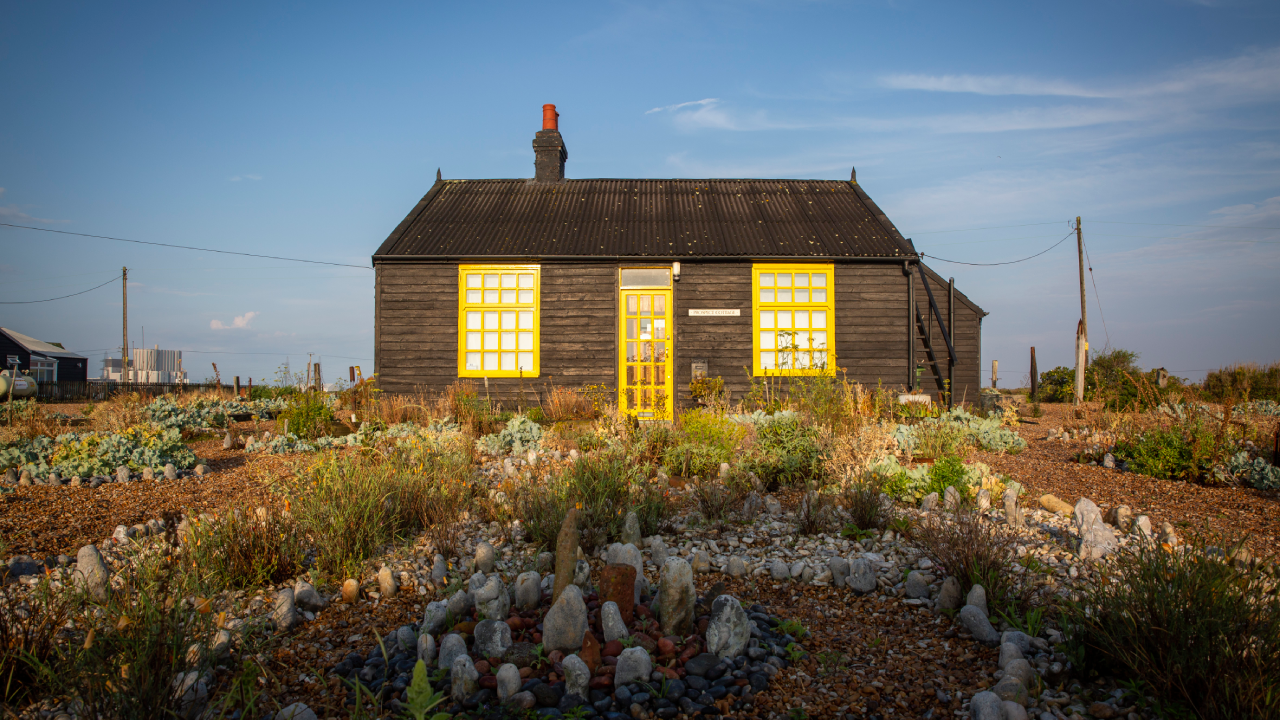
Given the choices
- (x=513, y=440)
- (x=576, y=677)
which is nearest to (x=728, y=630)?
(x=576, y=677)

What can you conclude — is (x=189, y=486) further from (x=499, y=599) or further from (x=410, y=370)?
(x=410, y=370)

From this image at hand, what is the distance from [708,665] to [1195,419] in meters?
5.61

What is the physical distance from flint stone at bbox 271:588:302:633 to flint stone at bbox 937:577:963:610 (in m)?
2.59

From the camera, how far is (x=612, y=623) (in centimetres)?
222

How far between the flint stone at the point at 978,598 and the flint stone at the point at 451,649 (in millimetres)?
1894

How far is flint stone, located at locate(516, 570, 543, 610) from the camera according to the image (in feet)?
8.36

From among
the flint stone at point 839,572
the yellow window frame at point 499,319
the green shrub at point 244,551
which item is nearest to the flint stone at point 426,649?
the green shrub at point 244,551

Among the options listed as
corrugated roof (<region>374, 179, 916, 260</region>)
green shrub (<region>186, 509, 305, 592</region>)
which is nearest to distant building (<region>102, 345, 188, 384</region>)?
corrugated roof (<region>374, 179, 916, 260</region>)

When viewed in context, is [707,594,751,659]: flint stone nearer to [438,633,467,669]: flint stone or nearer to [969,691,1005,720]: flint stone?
[969,691,1005,720]: flint stone

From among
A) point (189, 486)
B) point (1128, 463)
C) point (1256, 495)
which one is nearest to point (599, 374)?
point (189, 486)

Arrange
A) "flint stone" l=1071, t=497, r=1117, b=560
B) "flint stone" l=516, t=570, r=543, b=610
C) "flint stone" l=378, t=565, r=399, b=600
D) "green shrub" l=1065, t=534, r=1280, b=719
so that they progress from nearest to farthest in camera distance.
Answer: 1. "green shrub" l=1065, t=534, r=1280, b=719
2. "flint stone" l=516, t=570, r=543, b=610
3. "flint stone" l=378, t=565, r=399, b=600
4. "flint stone" l=1071, t=497, r=1117, b=560

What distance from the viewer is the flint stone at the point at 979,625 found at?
2309 millimetres

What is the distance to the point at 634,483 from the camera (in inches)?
168

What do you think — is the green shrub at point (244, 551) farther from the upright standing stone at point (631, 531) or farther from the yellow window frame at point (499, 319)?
the yellow window frame at point (499, 319)
